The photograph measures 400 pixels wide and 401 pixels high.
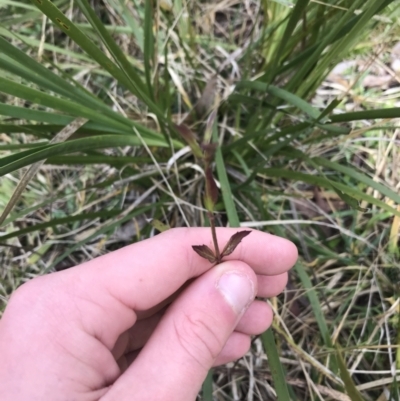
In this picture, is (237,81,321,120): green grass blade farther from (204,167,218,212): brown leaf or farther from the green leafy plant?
(204,167,218,212): brown leaf

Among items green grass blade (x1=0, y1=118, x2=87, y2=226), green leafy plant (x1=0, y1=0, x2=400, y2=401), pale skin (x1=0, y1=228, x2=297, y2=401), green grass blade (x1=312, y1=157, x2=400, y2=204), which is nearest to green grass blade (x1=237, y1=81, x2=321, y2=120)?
green leafy plant (x1=0, y1=0, x2=400, y2=401)

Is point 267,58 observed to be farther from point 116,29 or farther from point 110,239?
point 110,239

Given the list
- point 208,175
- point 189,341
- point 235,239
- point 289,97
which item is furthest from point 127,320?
point 289,97

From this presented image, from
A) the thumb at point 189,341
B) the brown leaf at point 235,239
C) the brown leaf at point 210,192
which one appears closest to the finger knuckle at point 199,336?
the thumb at point 189,341

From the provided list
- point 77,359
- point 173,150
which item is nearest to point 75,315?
point 77,359

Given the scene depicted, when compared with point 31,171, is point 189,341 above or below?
below

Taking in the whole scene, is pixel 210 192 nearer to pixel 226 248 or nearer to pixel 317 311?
pixel 226 248

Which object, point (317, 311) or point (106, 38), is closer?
point (106, 38)

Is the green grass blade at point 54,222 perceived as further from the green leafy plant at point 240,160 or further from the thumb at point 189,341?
the thumb at point 189,341
